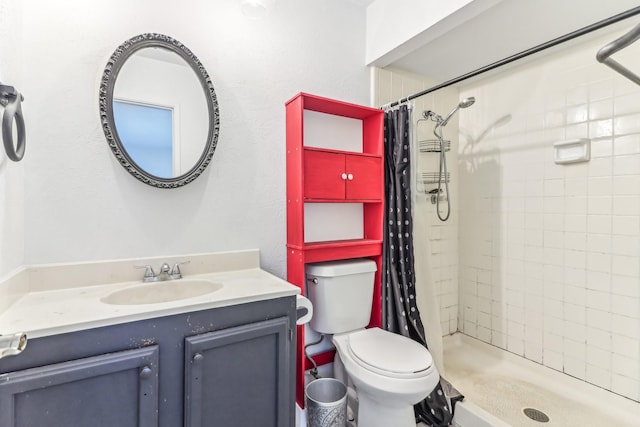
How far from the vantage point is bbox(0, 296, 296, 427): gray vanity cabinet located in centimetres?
86

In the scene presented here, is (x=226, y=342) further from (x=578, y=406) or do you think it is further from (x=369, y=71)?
(x=578, y=406)

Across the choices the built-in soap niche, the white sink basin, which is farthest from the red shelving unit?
the built-in soap niche

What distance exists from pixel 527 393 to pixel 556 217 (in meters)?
1.12

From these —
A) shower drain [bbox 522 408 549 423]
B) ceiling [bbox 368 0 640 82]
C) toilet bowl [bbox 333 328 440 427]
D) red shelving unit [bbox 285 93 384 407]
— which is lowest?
shower drain [bbox 522 408 549 423]

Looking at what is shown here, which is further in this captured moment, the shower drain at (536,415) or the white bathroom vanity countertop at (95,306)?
the shower drain at (536,415)

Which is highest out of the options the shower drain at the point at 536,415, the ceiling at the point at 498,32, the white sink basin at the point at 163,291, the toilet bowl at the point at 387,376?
the ceiling at the point at 498,32

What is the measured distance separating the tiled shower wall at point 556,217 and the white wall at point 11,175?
8.91ft

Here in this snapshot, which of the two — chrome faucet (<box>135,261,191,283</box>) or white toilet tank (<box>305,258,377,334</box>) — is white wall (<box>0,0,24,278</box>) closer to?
chrome faucet (<box>135,261,191,283</box>)

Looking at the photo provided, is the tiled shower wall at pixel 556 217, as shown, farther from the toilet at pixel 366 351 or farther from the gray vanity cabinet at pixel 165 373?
the gray vanity cabinet at pixel 165 373

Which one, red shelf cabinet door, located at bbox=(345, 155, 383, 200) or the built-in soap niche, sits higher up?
the built-in soap niche

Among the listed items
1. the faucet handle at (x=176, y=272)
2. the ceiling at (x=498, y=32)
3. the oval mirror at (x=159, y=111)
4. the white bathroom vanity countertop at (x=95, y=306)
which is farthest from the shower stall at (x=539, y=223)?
the faucet handle at (x=176, y=272)

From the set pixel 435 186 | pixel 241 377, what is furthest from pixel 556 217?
pixel 241 377

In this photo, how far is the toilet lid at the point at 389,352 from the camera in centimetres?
137

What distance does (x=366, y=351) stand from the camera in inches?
59.2
